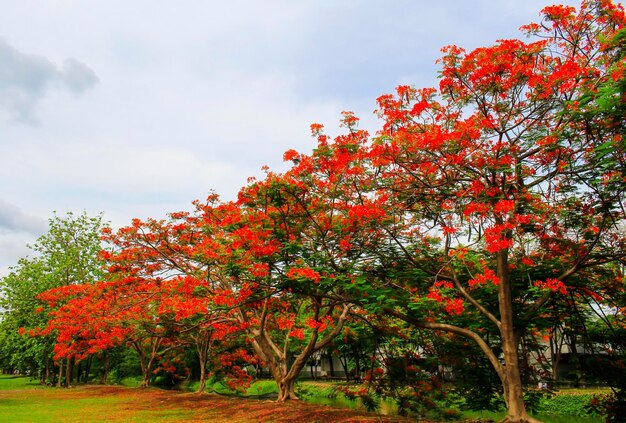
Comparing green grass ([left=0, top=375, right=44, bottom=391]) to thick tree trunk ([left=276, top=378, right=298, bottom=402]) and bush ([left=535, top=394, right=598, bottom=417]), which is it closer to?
thick tree trunk ([left=276, top=378, right=298, bottom=402])

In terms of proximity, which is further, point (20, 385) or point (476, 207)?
point (20, 385)

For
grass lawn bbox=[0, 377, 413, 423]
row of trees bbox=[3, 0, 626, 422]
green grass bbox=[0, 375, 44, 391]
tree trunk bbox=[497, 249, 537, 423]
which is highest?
row of trees bbox=[3, 0, 626, 422]

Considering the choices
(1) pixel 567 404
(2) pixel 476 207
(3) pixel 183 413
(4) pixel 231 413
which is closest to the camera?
(2) pixel 476 207

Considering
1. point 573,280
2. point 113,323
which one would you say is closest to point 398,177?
point 573,280

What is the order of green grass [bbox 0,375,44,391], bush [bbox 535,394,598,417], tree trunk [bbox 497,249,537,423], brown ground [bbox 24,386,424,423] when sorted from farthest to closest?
1. green grass [bbox 0,375,44,391]
2. bush [bbox 535,394,598,417]
3. brown ground [bbox 24,386,424,423]
4. tree trunk [bbox 497,249,537,423]

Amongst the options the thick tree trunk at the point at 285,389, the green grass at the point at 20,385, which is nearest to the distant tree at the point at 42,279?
the green grass at the point at 20,385

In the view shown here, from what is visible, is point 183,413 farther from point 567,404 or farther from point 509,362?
point 567,404

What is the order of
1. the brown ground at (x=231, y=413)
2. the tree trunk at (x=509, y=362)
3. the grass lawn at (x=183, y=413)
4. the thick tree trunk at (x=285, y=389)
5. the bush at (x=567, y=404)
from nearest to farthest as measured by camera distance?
the tree trunk at (x=509, y=362), the brown ground at (x=231, y=413), the grass lawn at (x=183, y=413), the thick tree trunk at (x=285, y=389), the bush at (x=567, y=404)

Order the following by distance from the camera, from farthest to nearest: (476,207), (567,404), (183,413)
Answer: (567,404), (183,413), (476,207)

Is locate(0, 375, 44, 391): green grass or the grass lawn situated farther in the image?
locate(0, 375, 44, 391): green grass

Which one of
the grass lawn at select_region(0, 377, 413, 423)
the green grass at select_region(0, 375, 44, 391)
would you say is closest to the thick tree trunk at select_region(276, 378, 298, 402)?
the grass lawn at select_region(0, 377, 413, 423)

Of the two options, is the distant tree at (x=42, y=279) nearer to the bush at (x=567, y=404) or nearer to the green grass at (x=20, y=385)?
the green grass at (x=20, y=385)

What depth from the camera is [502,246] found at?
8.28 meters

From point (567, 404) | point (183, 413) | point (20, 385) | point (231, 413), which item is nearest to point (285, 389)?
point (231, 413)
